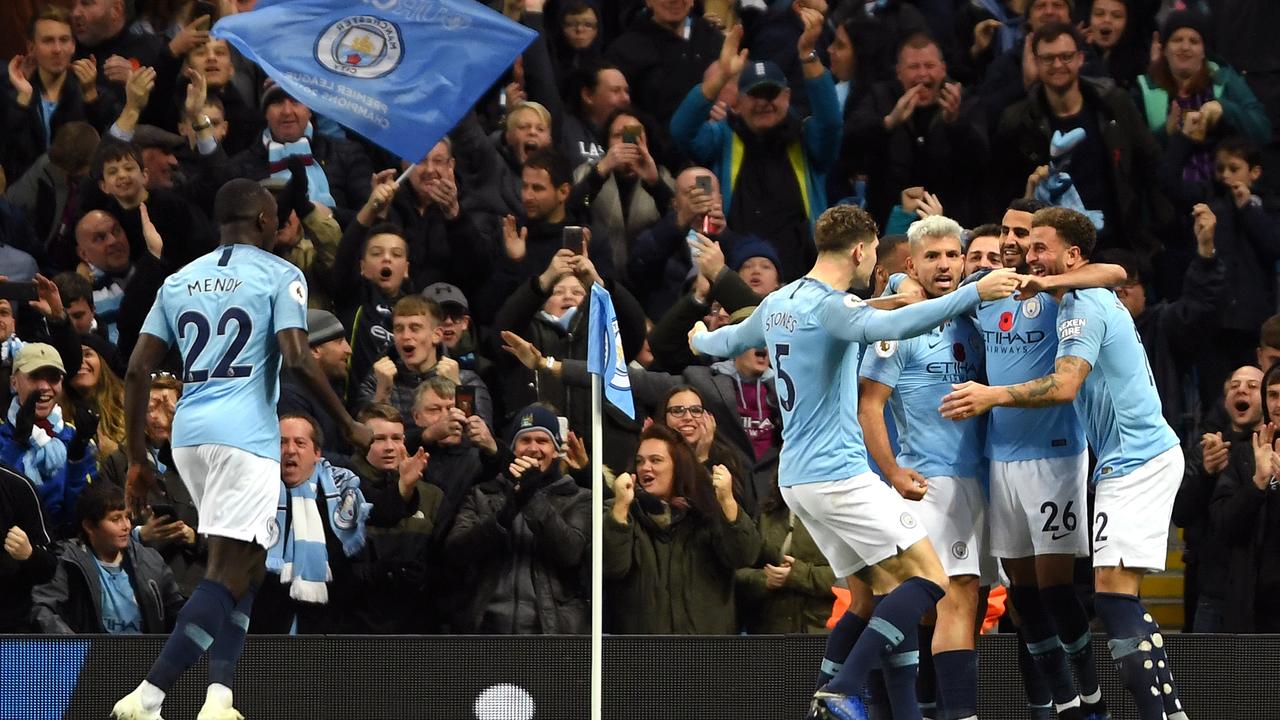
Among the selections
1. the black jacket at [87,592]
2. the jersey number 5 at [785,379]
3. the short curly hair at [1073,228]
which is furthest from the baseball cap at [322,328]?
the short curly hair at [1073,228]

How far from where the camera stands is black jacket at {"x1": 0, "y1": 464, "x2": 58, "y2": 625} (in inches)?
423

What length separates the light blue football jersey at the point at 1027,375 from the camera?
9.76 metres

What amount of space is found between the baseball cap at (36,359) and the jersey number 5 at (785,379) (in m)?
4.50

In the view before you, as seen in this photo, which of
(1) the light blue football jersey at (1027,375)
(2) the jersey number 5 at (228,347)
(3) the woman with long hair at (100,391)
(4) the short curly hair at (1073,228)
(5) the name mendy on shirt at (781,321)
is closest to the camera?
(5) the name mendy on shirt at (781,321)

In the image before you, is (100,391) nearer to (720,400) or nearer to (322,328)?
(322,328)

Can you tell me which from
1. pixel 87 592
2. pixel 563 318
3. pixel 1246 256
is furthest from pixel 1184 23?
pixel 87 592

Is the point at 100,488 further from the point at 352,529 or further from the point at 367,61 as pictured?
the point at 367,61

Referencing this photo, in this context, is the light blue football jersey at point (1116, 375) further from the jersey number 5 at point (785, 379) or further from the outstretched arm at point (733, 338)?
the outstretched arm at point (733, 338)

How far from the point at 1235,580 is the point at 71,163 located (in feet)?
25.3

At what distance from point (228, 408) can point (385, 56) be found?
3.14 meters

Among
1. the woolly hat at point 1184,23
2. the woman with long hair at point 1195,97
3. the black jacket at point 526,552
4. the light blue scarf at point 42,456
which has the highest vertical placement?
the woolly hat at point 1184,23

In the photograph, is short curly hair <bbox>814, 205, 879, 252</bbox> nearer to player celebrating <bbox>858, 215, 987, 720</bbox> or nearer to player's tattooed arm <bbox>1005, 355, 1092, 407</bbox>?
player celebrating <bbox>858, 215, 987, 720</bbox>

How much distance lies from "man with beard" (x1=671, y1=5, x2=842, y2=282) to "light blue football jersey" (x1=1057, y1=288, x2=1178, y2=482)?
13.3 feet

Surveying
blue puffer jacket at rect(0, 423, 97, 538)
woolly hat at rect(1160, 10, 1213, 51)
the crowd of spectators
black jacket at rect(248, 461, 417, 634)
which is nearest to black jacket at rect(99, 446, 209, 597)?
the crowd of spectators
